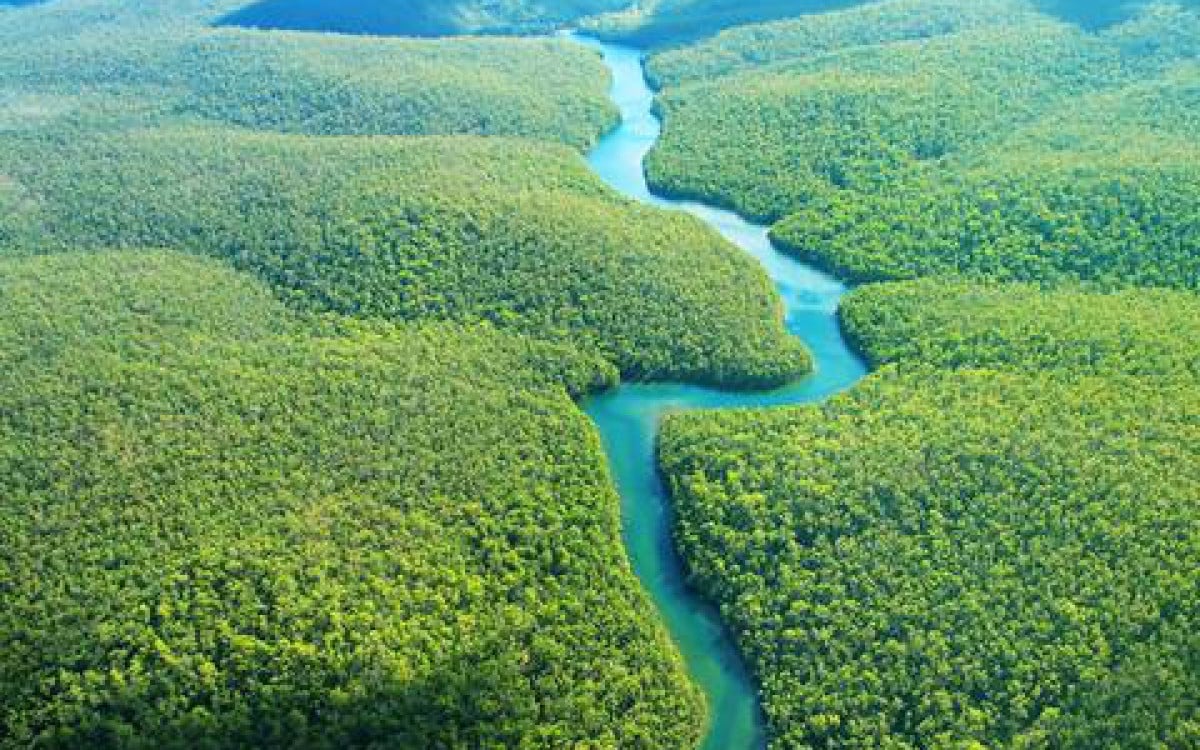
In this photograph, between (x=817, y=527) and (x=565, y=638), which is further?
(x=817, y=527)

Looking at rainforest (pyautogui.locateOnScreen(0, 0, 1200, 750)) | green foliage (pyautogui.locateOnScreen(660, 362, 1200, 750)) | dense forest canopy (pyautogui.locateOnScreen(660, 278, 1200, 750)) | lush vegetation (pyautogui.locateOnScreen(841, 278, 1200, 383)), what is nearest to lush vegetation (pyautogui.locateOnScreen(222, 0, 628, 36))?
rainforest (pyautogui.locateOnScreen(0, 0, 1200, 750))

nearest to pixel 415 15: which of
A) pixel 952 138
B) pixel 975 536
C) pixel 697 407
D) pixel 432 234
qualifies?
pixel 432 234

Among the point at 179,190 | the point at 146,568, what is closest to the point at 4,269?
the point at 179,190

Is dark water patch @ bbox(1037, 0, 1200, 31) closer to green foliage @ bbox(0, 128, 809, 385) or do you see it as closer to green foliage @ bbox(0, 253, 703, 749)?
green foliage @ bbox(0, 128, 809, 385)

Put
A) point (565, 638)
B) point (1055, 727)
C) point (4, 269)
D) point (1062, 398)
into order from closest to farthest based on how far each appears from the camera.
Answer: point (1055, 727) < point (565, 638) < point (1062, 398) < point (4, 269)

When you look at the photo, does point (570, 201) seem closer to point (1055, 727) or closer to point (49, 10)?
point (1055, 727)

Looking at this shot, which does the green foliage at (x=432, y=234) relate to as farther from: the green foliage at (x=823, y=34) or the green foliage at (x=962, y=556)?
the green foliage at (x=823, y=34)
